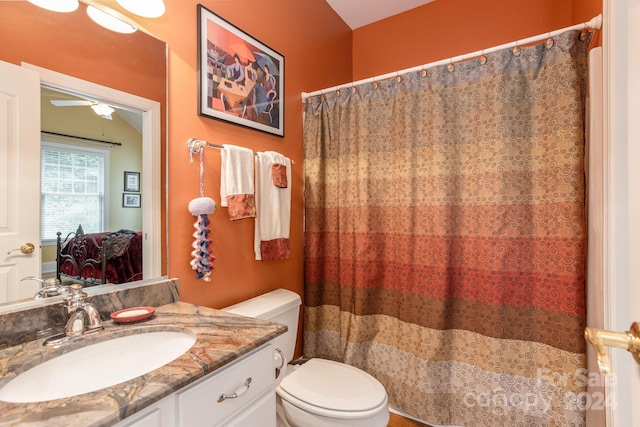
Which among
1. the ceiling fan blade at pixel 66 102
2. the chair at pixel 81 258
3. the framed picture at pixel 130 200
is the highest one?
the ceiling fan blade at pixel 66 102

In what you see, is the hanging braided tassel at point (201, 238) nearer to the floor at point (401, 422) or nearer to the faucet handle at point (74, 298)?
the faucet handle at point (74, 298)

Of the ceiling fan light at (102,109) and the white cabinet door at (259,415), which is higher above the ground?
the ceiling fan light at (102,109)

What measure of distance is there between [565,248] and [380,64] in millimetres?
1904

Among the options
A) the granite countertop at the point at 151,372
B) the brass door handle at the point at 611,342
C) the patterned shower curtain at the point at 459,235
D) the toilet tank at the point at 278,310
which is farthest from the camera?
the toilet tank at the point at 278,310

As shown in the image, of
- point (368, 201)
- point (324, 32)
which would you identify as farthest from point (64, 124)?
point (324, 32)

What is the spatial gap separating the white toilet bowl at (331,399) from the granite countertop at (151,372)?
1.68 ft

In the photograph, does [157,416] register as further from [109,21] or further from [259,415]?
[109,21]

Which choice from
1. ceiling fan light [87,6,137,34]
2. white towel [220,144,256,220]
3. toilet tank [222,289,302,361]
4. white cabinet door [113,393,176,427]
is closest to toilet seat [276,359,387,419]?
toilet tank [222,289,302,361]

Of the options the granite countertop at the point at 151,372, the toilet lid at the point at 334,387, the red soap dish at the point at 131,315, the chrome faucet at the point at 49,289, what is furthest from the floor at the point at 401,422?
the chrome faucet at the point at 49,289

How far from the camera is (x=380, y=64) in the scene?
2.45m

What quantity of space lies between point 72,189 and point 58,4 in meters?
0.61

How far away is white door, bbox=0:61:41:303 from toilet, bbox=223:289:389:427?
0.76m

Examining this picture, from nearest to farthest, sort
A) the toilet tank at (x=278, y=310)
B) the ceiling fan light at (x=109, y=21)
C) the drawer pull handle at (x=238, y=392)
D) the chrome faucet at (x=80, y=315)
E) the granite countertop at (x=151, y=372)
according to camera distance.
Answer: the granite countertop at (x=151, y=372)
the drawer pull handle at (x=238, y=392)
the chrome faucet at (x=80, y=315)
the ceiling fan light at (x=109, y=21)
the toilet tank at (x=278, y=310)

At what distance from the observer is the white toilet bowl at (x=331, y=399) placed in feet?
3.94
